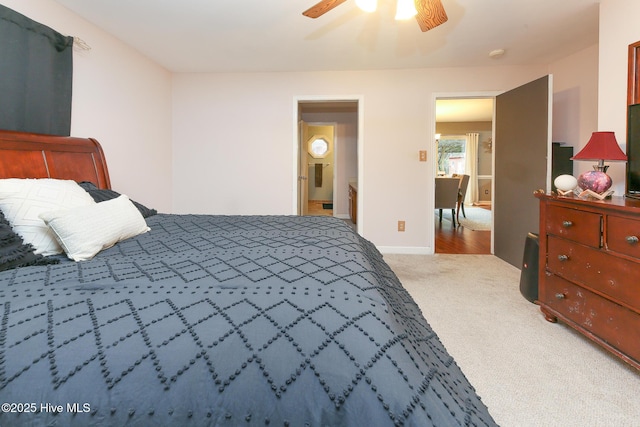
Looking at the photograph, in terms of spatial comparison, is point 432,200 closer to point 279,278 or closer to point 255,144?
point 255,144

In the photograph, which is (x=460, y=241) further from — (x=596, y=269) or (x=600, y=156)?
(x=596, y=269)

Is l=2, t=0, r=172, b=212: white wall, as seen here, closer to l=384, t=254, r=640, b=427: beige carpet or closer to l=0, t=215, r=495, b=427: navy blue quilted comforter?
l=0, t=215, r=495, b=427: navy blue quilted comforter

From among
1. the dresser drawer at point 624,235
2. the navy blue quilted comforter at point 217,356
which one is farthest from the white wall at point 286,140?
the navy blue quilted comforter at point 217,356

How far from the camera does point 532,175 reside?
10.7ft

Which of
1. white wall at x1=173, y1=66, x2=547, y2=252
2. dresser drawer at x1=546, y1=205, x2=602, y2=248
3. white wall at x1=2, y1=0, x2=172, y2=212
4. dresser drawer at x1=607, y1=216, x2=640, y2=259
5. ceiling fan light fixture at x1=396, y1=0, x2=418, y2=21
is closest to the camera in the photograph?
dresser drawer at x1=607, y1=216, x2=640, y2=259

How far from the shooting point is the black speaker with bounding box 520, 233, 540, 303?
252 centimetres

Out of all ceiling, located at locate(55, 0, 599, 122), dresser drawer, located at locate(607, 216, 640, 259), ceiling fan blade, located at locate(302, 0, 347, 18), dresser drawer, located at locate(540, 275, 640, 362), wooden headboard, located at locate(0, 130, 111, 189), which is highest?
ceiling, located at locate(55, 0, 599, 122)

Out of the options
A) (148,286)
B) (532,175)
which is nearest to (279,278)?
(148,286)

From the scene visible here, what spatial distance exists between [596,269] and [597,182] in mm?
544

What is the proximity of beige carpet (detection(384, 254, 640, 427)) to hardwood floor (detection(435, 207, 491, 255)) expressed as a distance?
53.8 inches

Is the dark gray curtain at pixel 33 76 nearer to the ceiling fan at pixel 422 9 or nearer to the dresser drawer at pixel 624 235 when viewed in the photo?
the ceiling fan at pixel 422 9

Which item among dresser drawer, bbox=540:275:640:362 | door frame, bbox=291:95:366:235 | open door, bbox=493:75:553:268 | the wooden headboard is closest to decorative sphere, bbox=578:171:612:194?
dresser drawer, bbox=540:275:640:362

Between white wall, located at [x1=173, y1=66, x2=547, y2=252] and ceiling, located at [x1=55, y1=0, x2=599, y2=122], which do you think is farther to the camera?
white wall, located at [x1=173, y1=66, x2=547, y2=252]

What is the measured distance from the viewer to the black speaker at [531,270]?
2520 mm
